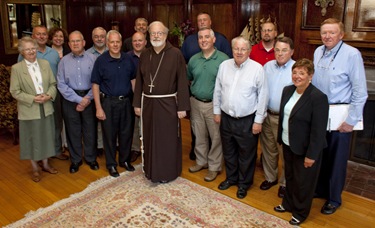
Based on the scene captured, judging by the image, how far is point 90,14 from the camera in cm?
727

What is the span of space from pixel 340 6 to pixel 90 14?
503cm

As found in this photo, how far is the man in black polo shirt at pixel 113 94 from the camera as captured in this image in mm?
3564

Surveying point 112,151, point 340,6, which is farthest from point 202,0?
Answer: point 112,151

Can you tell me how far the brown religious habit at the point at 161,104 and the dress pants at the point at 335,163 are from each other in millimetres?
1352

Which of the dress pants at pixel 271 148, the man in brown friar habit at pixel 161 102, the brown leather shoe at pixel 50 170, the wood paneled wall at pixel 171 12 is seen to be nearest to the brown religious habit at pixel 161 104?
the man in brown friar habit at pixel 161 102

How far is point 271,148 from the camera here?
342cm

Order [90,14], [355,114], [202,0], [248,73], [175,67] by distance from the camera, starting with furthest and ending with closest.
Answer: [90,14] → [202,0] → [175,67] → [248,73] → [355,114]

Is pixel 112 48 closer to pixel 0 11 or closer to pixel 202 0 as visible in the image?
pixel 202 0

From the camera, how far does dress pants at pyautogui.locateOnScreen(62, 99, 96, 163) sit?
3.82m

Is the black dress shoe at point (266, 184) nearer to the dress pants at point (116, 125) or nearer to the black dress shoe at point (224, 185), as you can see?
the black dress shoe at point (224, 185)

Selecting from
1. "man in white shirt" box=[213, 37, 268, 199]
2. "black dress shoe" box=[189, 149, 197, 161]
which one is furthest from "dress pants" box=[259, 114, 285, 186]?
"black dress shoe" box=[189, 149, 197, 161]

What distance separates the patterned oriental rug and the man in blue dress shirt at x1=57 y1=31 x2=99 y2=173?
0.55 meters

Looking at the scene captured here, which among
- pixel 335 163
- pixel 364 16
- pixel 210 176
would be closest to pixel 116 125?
pixel 210 176

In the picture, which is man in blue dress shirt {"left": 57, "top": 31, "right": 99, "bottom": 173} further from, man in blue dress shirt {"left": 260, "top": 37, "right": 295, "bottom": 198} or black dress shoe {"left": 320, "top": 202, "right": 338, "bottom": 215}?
black dress shoe {"left": 320, "top": 202, "right": 338, "bottom": 215}
